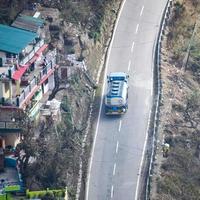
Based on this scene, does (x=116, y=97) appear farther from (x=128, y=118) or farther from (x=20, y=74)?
(x=20, y=74)

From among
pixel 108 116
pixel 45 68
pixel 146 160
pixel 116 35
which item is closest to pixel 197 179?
pixel 146 160

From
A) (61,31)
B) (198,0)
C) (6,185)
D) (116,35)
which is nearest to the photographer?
(6,185)

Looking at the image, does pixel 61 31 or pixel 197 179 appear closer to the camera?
pixel 197 179

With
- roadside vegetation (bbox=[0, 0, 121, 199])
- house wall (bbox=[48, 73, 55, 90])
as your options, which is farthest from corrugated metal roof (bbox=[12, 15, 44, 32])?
house wall (bbox=[48, 73, 55, 90])

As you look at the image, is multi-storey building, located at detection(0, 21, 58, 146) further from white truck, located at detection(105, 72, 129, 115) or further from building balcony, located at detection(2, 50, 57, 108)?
white truck, located at detection(105, 72, 129, 115)

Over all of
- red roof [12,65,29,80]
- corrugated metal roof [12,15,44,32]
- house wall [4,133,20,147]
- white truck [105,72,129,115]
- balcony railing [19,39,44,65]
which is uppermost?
corrugated metal roof [12,15,44,32]

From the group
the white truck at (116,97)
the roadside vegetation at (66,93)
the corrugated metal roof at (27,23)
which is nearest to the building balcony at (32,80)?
the roadside vegetation at (66,93)

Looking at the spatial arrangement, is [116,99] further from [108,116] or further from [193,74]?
[193,74]
